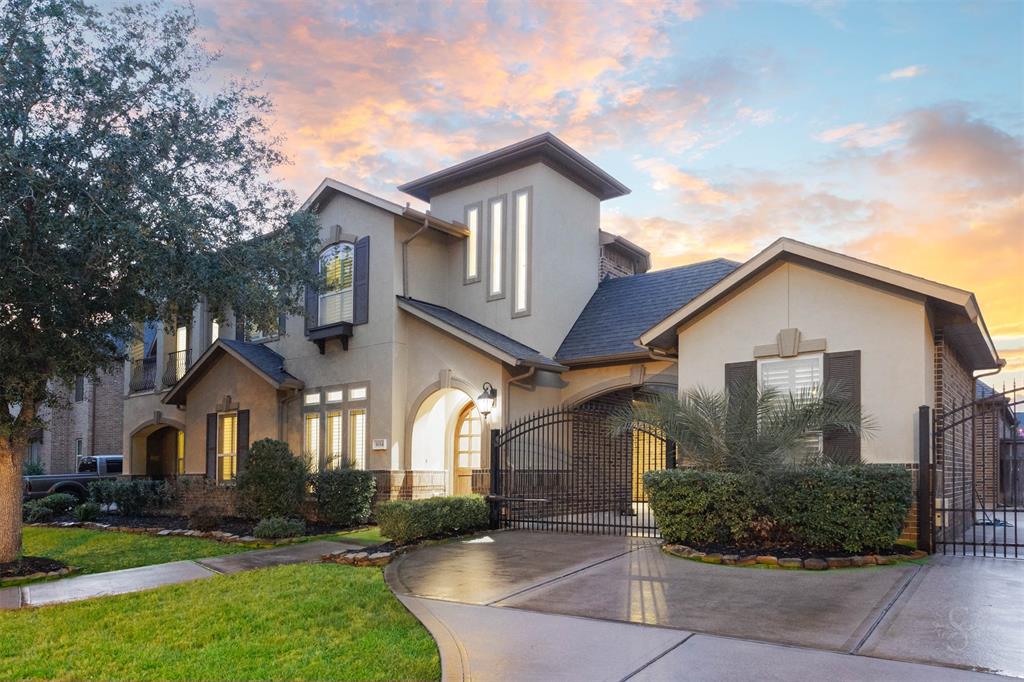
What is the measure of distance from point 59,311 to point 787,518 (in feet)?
35.7

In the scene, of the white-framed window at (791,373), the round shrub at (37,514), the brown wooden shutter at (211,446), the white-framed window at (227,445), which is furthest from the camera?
the brown wooden shutter at (211,446)

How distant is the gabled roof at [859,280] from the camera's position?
1083 cm

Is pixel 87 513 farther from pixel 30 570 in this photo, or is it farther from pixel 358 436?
pixel 30 570

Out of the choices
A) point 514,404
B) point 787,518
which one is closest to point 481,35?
point 514,404

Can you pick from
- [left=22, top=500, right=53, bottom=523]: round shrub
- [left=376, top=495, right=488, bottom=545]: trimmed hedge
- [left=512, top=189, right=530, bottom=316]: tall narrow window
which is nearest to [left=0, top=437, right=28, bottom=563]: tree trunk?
[left=376, top=495, right=488, bottom=545]: trimmed hedge

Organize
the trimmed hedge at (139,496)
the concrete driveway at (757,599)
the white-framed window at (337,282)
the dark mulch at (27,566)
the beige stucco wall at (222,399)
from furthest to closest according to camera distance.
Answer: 1. the trimmed hedge at (139,496)
2. the beige stucco wall at (222,399)
3. the white-framed window at (337,282)
4. the dark mulch at (27,566)
5. the concrete driveway at (757,599)

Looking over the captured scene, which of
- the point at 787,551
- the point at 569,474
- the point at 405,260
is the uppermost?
the point at 405,260

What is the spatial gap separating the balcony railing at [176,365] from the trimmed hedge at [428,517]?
45.6ft

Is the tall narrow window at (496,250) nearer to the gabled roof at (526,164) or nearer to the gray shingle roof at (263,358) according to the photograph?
the gabled roof at (526,164)

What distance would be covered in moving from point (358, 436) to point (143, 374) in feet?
37.0

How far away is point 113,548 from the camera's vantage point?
13.9 metres

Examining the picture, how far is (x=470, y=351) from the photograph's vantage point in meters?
16.4

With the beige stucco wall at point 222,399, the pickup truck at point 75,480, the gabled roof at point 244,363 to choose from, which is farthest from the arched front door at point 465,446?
the pickup truck at point 75,480

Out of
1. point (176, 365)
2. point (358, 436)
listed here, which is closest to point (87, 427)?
point (176, 365)
